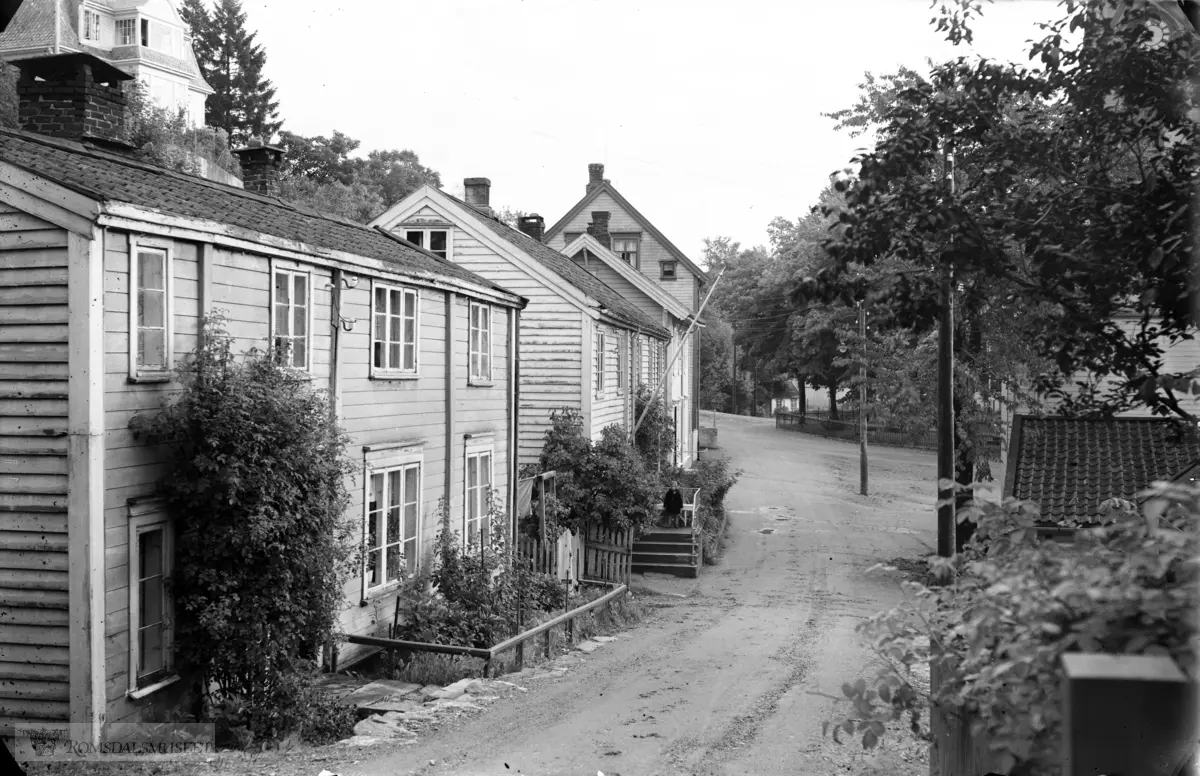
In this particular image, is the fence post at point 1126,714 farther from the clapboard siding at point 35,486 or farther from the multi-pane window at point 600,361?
the multi-pane window at point 600,361

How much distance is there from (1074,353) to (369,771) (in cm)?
668

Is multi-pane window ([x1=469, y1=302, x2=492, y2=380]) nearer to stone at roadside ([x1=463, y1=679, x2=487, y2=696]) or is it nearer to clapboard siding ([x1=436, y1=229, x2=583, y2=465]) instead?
stone at roadside ([x1=463, y1=679, x2=487, y2=696])

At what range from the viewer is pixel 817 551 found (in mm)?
28594

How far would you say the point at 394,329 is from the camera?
557 inches

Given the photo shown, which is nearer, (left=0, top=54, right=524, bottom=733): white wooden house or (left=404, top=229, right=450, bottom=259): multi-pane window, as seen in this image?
(left=0, top=54, right=524, bottom=733): white wooden house

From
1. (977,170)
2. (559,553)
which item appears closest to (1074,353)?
(977,170)

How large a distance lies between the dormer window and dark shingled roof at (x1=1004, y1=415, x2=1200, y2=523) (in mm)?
56301

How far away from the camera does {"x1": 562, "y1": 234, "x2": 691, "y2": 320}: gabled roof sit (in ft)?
126

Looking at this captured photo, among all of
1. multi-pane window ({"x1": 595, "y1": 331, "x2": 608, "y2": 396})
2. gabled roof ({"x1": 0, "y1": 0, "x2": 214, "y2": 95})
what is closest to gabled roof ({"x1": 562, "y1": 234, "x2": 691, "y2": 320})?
multi-pane window ({"x1": 595, "y1": 331, "x2": 608, "y2": 396})

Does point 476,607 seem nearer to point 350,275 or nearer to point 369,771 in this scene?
point 350,275

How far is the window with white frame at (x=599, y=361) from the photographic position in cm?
2485

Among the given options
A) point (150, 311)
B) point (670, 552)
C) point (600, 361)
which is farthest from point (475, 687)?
point (670, 552)

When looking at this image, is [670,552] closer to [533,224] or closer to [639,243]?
[533,224]

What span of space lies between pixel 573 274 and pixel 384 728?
20.7 m
